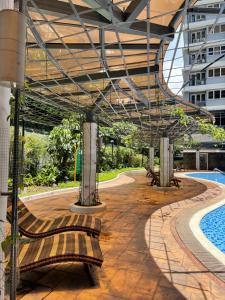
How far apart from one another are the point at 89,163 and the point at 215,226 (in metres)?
4.53

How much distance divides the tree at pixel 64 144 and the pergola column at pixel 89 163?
8.36m

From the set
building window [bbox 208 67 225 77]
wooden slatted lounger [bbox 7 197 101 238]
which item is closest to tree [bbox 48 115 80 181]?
wooden slatted lounger [bbox 7 197 101 238]

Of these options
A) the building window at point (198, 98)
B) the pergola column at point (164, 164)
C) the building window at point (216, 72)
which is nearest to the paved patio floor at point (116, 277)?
the pergola column at point (164, 164)

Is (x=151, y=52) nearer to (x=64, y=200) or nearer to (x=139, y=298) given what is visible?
(x=139, y=298)

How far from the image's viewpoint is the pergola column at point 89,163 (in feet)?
31.2

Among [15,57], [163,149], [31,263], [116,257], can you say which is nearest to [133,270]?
[116,257]

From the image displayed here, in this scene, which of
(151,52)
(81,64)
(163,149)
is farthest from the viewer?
(163,149)

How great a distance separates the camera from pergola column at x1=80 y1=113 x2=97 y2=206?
950 centimetres

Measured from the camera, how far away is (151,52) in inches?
229

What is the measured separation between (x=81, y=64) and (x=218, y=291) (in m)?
5.20

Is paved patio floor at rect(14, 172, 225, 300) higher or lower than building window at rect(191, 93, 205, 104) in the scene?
lower

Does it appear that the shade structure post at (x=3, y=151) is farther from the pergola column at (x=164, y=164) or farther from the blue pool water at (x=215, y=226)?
the pergola column at (x=164, y=164)

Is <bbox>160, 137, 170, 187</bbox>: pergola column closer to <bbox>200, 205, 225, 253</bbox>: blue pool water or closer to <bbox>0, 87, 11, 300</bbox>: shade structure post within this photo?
<bbox>200, 205, 225, 253</bbox>: blue pool water

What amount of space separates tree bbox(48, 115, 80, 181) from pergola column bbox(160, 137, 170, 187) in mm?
5433
